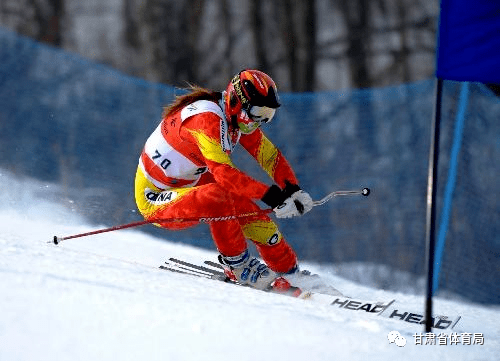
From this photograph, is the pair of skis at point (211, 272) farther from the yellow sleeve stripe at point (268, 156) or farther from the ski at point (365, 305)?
the yellow sleeve stripe at point (268, 156)

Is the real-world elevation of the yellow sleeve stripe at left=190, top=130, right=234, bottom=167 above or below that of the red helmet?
below

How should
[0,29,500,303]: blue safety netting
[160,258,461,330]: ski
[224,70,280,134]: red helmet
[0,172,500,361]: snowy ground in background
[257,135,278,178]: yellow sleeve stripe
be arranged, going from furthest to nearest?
[0,29,500,303]: blue safety netting < [257,135,278,178]: yellow sleeve stripe < [224,70,280,134]: red helmet < [160,258,461,330]: ski < [0,172,500,361]: snowy ground in background

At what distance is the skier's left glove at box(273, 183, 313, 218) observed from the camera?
391cm

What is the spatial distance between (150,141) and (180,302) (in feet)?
4.60

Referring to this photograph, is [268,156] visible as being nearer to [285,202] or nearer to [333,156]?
[285,202]

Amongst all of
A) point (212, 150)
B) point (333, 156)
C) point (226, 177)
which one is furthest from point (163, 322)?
point (333, 156)

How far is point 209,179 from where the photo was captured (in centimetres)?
454

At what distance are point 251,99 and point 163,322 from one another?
146 centimetres

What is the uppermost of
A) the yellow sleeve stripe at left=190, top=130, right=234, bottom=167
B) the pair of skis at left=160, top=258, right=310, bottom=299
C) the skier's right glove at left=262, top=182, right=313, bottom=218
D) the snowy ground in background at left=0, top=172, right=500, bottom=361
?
the yellow sleeve stripe at left=190, top=130, right=234, bottom=167

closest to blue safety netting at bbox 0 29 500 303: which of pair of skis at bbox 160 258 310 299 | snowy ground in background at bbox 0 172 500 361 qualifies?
pair of skis at bbox 160 258 310 299

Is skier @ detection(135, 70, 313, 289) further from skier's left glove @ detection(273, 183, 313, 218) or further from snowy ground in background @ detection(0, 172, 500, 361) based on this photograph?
snowy ground in background @ detection(0, 172, 500, 361)

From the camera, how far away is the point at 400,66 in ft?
27.6

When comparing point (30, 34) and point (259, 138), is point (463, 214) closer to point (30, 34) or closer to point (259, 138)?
point (259, 138)

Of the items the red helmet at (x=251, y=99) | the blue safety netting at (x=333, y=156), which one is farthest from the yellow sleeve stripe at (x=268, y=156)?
the blue safety netting at (x=333, y=156)
